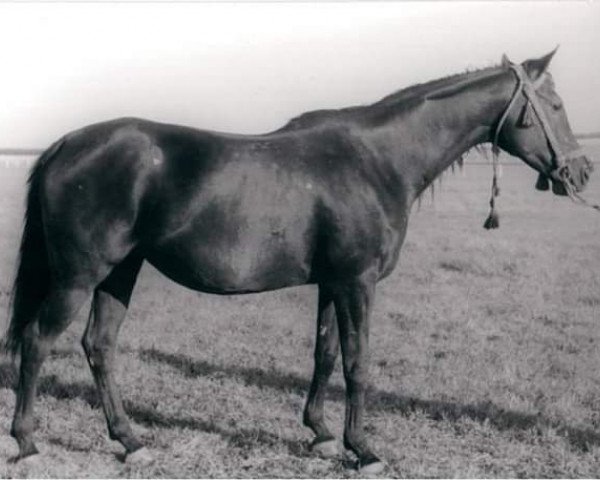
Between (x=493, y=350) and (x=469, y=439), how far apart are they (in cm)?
234

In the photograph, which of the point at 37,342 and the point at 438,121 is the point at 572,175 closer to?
the point at 438,121

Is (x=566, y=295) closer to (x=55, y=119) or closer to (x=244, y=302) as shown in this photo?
(x=244, y=302)

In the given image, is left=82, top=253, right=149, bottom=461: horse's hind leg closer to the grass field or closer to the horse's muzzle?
the grass field

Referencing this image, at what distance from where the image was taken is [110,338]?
15.8 feet

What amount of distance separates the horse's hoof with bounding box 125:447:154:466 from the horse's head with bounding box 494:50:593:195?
3098mm

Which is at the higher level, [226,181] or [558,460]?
[226,181]

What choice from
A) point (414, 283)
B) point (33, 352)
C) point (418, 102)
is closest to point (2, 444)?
point (33, 352)

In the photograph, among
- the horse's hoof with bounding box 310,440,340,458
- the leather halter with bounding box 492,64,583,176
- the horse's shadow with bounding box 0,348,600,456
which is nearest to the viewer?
the leather halter with bounding box 492,64,583,176

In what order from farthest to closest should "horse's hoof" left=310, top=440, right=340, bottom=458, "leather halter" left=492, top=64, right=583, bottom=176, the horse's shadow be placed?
the horse's shadow < "horse's hoof" left=310, top=440, right=340, bottom=458 < "leather halter" left=492, top=64, right=583, bottom=176

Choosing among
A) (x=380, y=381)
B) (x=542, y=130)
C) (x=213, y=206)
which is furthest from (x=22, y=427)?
(x=542, y=130)

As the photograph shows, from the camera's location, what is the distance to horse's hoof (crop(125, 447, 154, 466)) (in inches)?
181

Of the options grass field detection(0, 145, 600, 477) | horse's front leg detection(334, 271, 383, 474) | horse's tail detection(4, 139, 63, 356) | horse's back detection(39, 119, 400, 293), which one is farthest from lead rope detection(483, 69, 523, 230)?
horse's tail detection(4, 139, 63, 356)

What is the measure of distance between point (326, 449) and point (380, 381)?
1.59 meters

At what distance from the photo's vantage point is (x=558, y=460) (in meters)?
4.66
